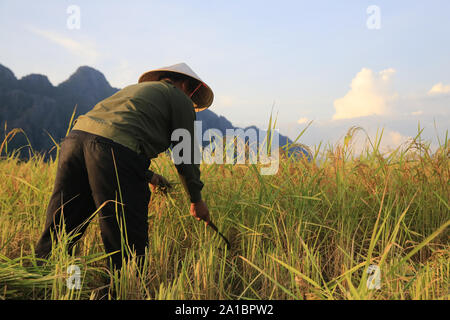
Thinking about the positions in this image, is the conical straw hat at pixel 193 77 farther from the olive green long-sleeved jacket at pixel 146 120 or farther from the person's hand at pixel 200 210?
the person's hand at pixel 200 210

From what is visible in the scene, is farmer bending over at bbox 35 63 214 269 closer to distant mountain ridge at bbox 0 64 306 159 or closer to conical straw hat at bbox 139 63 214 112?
conical straw hat at bbox 139 63 214 112

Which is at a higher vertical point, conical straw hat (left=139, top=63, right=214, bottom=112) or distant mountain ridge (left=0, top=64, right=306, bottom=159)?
distant mountain ridge (left=0, top=64, right=306, bottom=159)

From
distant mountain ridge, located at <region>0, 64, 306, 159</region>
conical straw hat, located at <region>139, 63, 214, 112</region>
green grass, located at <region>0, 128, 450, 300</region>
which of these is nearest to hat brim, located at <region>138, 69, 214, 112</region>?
conical straw hat, located at <region>139, 63, 214, 112</region>

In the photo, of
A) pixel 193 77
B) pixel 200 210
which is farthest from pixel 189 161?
pixel 193 77

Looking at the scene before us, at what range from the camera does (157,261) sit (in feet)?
6.72

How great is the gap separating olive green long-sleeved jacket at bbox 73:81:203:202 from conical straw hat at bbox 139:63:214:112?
0.26 meters

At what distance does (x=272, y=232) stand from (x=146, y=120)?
46.2 inches

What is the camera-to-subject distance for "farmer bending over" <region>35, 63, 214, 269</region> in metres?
1.95

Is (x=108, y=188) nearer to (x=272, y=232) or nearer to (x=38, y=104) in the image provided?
(x=272, y=232)

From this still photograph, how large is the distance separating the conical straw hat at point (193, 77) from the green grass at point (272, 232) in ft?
1.97

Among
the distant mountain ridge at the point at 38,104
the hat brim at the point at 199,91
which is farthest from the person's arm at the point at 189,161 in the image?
the distant mountain ridge at the point at 38,104
